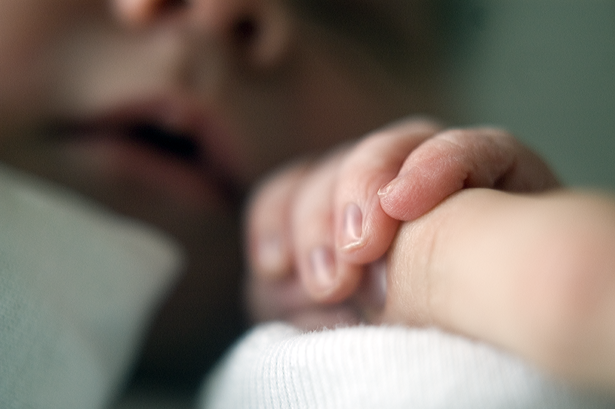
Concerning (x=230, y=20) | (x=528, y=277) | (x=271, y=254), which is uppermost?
(x=230, y=20)

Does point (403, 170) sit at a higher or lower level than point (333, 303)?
higher

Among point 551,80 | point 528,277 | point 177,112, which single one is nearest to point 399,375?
point 528,277

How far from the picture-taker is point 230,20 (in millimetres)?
535

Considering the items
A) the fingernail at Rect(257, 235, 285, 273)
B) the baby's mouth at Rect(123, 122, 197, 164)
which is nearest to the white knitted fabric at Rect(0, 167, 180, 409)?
the fingernail at Rect(257, 235, 285, 273)

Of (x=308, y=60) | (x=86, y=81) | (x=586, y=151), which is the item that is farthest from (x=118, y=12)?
(x=586, y=151)

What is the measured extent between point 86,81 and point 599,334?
0.54 meters

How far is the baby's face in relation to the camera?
1.69ft

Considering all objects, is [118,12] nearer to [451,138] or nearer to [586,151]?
[451,138]

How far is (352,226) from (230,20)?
14.0 inches

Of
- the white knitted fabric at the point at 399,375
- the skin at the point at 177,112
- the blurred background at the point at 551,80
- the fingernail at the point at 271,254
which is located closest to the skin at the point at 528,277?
the white knitted fabric at the point at 399,375

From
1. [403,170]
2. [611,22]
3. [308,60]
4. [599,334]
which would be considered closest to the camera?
[599,334]

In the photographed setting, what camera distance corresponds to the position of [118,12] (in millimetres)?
520

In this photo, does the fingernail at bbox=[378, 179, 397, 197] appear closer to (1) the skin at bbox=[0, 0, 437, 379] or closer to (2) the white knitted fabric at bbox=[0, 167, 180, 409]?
(2) the white knitted fabric at bbox=[0, 167, 180, 409]

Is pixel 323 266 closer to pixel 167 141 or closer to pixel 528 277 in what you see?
pixel 528 277
